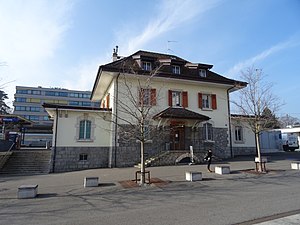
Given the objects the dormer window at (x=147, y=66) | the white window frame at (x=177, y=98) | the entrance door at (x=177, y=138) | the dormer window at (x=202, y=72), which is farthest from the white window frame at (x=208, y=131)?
the dormer window at (x=147, y=66)

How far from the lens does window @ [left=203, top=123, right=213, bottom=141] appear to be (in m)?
20.0

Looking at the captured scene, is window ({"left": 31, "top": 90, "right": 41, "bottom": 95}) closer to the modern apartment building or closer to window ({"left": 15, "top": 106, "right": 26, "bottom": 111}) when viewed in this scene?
the modern apartment building

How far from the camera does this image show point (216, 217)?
18.4ft

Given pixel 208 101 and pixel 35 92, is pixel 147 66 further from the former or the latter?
pixel 35 92

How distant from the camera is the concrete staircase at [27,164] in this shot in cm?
1608

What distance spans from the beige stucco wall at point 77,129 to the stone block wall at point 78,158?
338 millimetres

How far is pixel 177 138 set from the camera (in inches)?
757

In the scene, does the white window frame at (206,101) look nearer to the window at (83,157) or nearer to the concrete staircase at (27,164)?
the window at (83,157)

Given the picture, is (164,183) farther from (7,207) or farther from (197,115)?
(197,115)

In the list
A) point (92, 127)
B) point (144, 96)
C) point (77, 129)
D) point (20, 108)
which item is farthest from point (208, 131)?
point (20, 108)

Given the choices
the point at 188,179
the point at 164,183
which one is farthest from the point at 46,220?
the point at 188,179

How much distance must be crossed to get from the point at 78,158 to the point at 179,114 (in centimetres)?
859

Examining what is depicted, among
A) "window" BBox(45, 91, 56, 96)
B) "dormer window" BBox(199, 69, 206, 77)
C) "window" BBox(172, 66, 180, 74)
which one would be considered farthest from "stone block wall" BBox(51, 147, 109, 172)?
"window" BBox(45, 91, 56, 96)

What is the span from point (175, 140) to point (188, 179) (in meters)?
8.21
